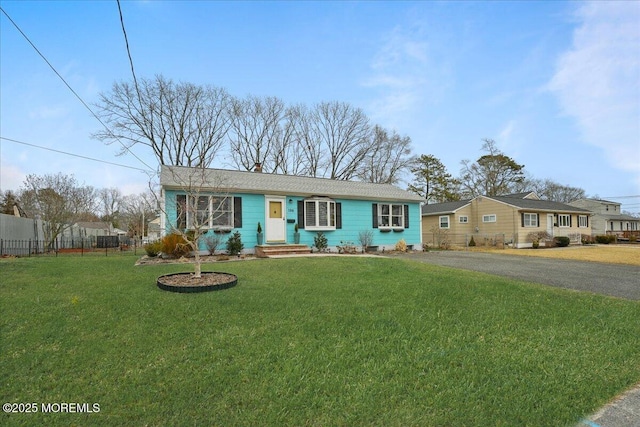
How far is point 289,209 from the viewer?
44.2 feet

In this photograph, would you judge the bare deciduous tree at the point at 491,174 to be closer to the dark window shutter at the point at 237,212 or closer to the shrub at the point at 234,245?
the dark window shutter at the point at 237,212

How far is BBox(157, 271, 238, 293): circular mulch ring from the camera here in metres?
5.29

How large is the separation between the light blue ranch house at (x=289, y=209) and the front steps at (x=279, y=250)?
0.52 ft

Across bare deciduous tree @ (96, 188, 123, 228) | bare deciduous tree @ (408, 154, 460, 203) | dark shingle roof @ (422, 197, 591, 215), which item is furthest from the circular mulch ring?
bare deciduous tree @ (96, 188, 123, 228)

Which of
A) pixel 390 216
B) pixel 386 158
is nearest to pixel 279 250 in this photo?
pixel 390 216

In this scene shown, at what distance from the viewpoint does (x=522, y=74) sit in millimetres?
11359

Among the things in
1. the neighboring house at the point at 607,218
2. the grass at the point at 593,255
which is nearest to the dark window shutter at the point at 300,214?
the grass at the point at 593,255

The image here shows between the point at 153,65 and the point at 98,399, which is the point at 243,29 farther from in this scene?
the point at 98,399

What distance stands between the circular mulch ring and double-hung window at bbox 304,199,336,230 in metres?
7.50

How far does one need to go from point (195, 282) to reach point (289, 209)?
7.88 metres

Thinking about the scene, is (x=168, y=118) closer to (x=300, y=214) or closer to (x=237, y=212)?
(x=237, y=212)

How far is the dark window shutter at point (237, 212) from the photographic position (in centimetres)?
1227

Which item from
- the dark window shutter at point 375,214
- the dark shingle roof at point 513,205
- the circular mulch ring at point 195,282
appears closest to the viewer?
the circular mulch ring at point 195,282

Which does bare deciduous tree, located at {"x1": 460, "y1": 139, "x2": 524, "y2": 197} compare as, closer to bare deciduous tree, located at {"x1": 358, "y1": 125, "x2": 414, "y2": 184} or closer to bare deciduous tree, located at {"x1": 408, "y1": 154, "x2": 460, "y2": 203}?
bare deciduous tree, located at {"x1": 408, "y1": 154, "x2": 460, "y2": 203}
